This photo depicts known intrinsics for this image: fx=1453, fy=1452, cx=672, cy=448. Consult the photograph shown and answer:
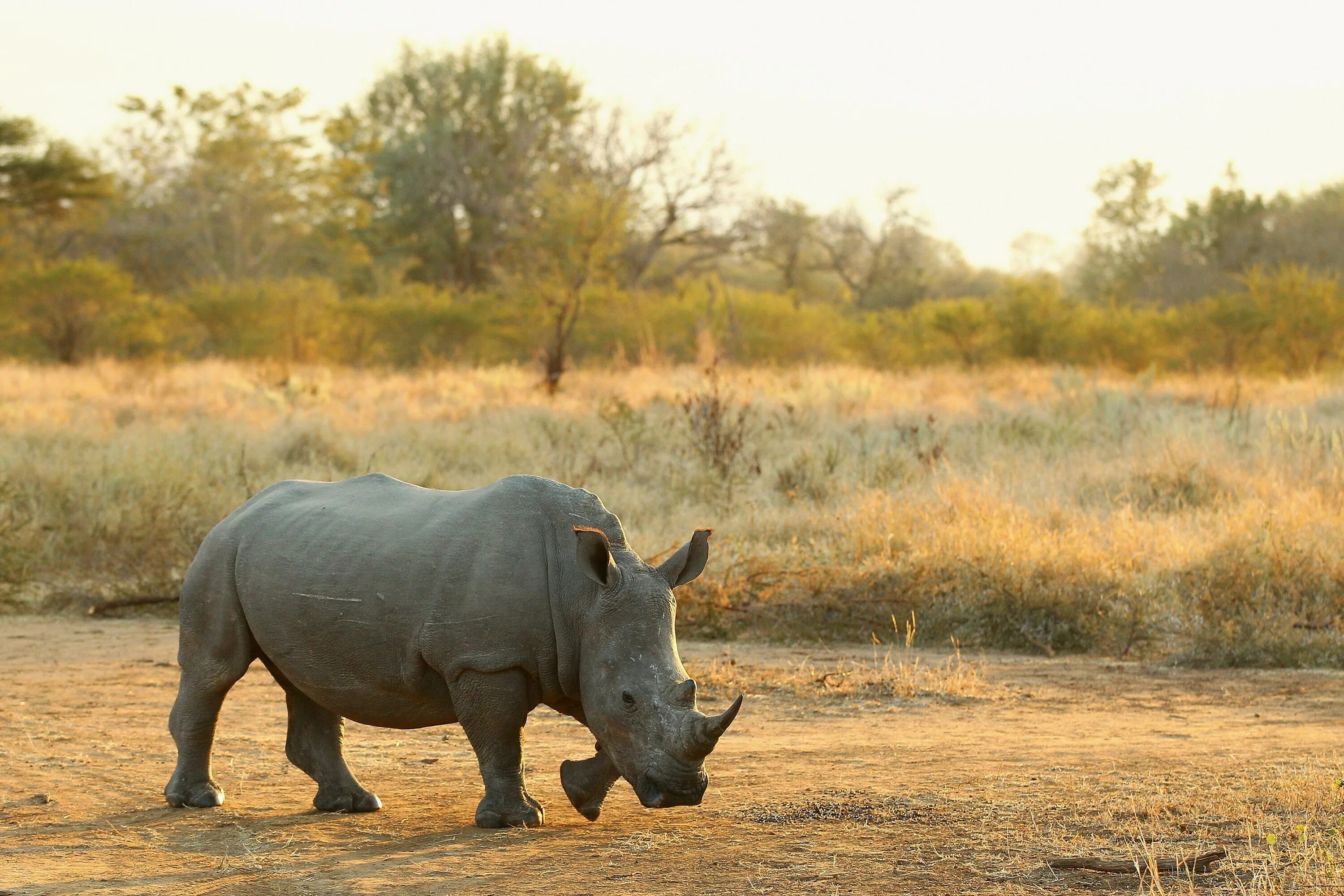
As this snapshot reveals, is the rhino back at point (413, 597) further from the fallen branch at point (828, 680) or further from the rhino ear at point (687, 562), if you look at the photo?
the fallen branch at point (828, 680)

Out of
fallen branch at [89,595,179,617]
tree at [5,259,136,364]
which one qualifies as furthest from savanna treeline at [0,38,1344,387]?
fallen branch at [89,595,179,617]

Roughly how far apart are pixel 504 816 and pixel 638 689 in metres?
0.74

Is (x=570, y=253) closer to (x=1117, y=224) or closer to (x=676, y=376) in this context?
(x=676, y=376)

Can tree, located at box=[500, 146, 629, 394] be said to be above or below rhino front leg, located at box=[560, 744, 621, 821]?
above

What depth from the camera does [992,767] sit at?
588 centimetres

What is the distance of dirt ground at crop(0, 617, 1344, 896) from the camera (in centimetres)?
432

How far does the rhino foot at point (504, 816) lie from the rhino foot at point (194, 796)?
105 centimetres

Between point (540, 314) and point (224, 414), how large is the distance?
11.8 meters

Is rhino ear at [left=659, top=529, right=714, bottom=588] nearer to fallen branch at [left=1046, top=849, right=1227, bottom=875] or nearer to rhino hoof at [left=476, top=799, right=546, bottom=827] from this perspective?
rhino hoof at [left=476, top=799, right=546, bottom=827]

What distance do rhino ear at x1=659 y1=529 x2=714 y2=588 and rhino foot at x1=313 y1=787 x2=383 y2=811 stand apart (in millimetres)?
1403

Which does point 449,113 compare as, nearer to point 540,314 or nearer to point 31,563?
point 540,314

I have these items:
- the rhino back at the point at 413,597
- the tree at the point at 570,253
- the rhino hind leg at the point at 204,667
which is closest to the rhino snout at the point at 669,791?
the rhino back at the point at 413,597

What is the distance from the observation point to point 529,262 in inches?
1485

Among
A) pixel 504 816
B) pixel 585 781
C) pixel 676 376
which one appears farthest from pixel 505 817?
pixel 676 376
